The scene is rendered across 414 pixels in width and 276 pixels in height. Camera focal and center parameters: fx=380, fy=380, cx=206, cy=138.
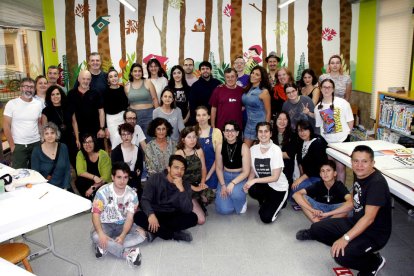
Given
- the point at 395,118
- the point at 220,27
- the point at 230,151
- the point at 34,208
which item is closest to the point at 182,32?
the point at 220,27

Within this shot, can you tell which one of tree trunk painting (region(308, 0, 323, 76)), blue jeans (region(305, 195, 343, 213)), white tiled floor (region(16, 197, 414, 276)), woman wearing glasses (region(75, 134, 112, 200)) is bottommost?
white tiled floor (region(16, 197, 414, 276))

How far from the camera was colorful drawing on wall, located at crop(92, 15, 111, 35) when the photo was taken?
6.89 m

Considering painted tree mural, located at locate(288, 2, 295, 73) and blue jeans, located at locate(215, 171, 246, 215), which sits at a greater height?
painted tree mural, located at locate(288, 2, 295, 73)

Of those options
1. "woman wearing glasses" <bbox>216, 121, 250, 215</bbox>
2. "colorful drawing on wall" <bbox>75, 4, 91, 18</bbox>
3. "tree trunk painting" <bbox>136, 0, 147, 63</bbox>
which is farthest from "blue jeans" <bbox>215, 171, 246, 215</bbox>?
"colorful drawing on wall" <bbox>75, 4, 91, 18</bbox>

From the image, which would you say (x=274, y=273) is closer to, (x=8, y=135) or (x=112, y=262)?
(x=112, y=262)

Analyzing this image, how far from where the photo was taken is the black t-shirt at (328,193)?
139 inches

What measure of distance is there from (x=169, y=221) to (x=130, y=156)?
3.49ft

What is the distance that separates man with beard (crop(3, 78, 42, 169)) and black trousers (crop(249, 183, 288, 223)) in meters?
2.47

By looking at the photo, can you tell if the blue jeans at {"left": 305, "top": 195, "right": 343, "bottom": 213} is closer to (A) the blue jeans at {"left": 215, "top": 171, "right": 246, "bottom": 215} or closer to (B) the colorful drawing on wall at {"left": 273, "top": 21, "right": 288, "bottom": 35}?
Result: (A) the blue jeans at {"left": 215, "top": 171, "right": 246, "bottom": 215}

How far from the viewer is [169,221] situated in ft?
11.4

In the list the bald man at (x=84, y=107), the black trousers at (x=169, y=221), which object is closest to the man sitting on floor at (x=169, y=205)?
the black trousers at (x=169, y=221)

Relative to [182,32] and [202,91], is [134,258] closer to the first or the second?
[202,91]

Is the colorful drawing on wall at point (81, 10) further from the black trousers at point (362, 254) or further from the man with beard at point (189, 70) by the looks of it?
the black trousers at point (362, 254)

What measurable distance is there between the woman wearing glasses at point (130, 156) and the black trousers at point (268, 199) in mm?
1255
